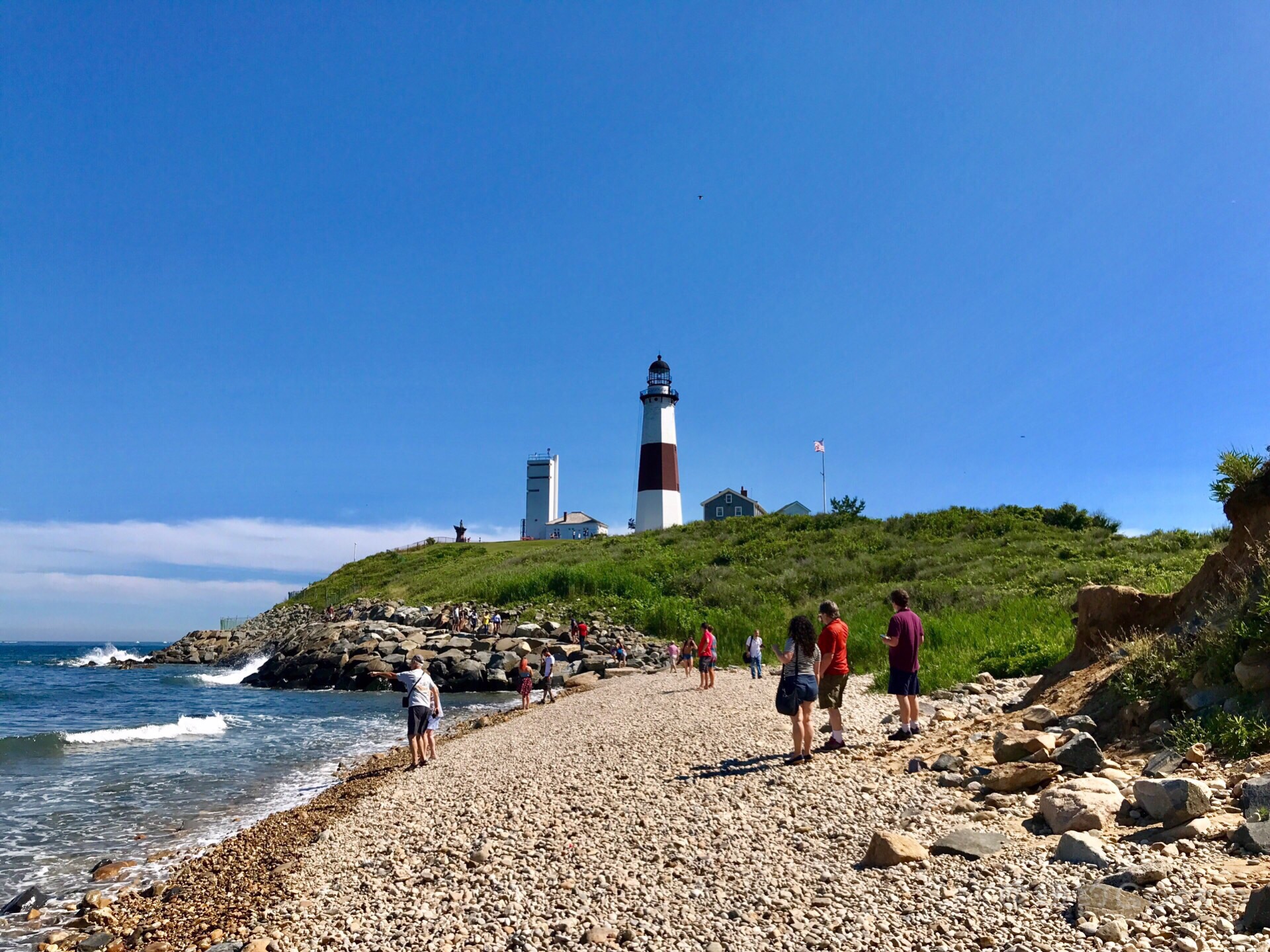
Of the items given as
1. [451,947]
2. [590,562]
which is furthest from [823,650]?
[590,562]

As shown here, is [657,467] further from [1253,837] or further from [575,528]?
[1253,837]

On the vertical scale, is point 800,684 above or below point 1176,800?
above

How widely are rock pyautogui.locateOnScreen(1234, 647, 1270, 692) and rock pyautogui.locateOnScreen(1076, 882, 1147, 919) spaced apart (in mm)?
3815

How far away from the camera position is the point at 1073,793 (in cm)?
659

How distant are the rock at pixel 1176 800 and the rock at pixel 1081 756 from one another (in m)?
1.47

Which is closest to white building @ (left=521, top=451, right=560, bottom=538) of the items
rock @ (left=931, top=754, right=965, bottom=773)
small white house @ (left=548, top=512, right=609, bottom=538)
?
small white house @ (left=548, top=512, right=609, bottom=538)

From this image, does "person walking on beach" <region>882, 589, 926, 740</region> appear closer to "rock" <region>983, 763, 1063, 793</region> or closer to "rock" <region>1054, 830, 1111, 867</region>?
"rock" <region>983, 763, 1063, 793</region>

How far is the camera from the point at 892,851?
6.32 m

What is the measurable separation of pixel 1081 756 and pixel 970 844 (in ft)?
7.21

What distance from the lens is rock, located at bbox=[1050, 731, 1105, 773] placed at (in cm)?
761

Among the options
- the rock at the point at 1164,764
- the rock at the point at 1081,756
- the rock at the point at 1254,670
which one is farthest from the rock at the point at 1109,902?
the rock at the point at 1254,670

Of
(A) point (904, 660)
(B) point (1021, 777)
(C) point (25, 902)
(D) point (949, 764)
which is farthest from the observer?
(A) point (904, 660)

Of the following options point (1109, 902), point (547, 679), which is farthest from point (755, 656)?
point (1109, 902)

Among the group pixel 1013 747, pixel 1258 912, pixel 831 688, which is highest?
pixel 831 688
